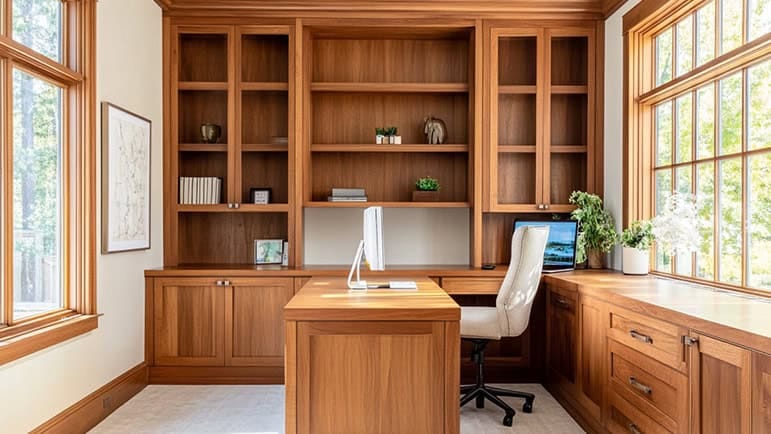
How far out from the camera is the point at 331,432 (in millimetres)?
2400

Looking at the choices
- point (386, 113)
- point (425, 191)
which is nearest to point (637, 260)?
point (425, 191)

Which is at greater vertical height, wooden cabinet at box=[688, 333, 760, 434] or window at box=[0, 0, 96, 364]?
window at box=[0, 0, 96, 364]

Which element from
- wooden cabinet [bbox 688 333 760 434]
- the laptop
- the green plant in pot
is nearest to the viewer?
wooden cabinet [bbox 688 333 760 434]

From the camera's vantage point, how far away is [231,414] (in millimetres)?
3502

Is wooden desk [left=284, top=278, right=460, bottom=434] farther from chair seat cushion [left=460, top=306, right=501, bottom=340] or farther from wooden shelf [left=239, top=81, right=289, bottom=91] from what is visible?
wooden shelf [left=239, top=81, right=289, bottom=91]

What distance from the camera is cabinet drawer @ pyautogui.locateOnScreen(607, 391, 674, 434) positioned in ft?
7.97

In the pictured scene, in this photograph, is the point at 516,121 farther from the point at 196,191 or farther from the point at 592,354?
the point at 196,191

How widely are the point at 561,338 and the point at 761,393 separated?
2.00 m

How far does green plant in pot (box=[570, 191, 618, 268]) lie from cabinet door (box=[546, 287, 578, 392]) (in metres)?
0.46

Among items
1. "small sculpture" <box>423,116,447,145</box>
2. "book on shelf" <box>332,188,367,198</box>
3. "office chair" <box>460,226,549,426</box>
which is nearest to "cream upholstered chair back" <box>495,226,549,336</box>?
"office chair" <box>460,226,549,426</box>

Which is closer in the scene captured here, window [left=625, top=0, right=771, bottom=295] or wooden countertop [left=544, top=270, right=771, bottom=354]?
wooden countertop [left=544, top=270, right=771, bottom=354]

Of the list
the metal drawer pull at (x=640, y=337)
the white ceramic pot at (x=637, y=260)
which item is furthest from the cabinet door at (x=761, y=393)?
the white ceramic pot at (x=637, y=260)

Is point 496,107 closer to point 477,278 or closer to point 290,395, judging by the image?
point 477,278

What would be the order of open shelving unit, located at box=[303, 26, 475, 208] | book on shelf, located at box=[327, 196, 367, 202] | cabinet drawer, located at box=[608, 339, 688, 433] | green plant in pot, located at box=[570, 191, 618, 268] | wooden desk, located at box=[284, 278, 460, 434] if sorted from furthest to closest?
open shelving unit, located at box=[303, 26, 475, 208]
book on shelf, located at box=[327, 196, 367, 202]
green plant in pot, located at box=[570, 191, 618, 268]
wooden desk, located at box=[284, 278, 460, 434]
cabinet drawer, located at box=[608, 339, 688, 433]
